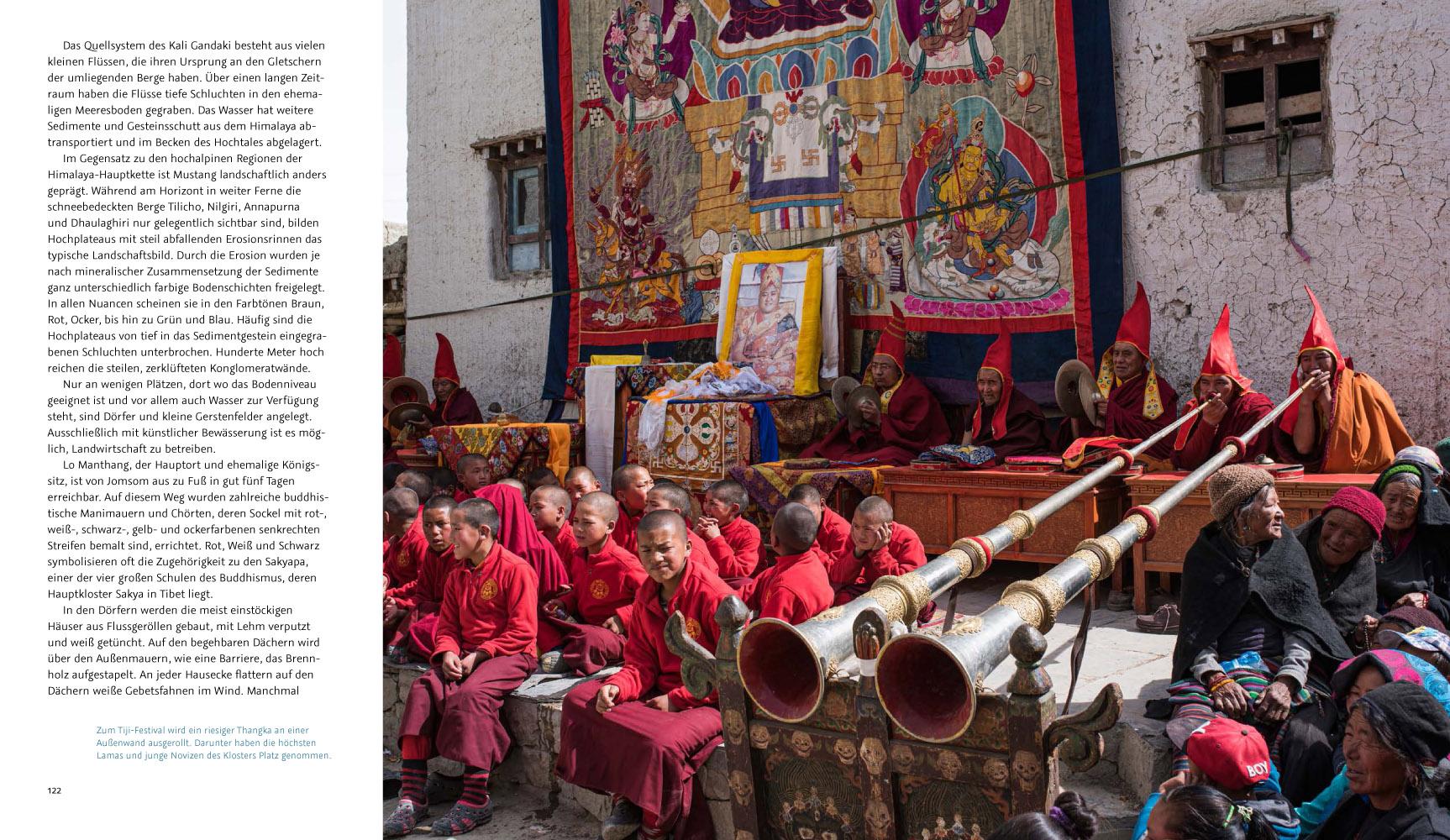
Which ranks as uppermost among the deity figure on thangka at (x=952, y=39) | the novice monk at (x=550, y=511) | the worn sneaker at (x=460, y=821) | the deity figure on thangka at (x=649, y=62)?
the deity figure on thangka at (x=649, y=62)

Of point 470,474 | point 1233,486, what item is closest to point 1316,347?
point 1233,486

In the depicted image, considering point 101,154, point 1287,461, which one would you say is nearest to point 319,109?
point 101,154

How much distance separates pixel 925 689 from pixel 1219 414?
3.94m

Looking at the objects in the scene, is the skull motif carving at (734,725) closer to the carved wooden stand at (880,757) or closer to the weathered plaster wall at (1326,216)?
the carved wooden stand at (880,757)

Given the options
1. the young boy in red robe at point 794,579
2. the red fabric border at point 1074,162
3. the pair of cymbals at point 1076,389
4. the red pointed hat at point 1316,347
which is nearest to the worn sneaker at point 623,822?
the young boy in red robe at point 794,579

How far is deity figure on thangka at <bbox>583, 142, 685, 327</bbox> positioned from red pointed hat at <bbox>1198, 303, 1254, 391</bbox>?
4.54 m

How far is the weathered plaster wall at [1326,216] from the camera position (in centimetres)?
626

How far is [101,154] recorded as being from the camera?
7.40 feet

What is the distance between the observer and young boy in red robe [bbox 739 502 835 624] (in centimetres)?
400

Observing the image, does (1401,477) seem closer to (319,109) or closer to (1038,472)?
(1038,472)

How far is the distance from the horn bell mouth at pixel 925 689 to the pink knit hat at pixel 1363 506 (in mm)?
2145

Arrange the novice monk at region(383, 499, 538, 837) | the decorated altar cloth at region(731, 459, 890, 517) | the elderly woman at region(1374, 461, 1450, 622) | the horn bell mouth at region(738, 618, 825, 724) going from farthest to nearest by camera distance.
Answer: the decorated altar cloth at region(731, 459, 890, 517) → the novice monk at region(383, 499, 538, 837) → the elderly woman at region(1374, 461, 1450, 622) → the horn bell mouth at region(738, 618, 825, 724)

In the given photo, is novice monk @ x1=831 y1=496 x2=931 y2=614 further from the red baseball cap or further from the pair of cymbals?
the pair of cymbals

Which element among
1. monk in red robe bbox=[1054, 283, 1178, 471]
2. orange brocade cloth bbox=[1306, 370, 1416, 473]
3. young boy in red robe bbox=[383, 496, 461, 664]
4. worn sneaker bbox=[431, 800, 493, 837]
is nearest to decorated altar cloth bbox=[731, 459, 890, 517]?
monk in red robe bbox=[1054, 283, 1178, 471]
